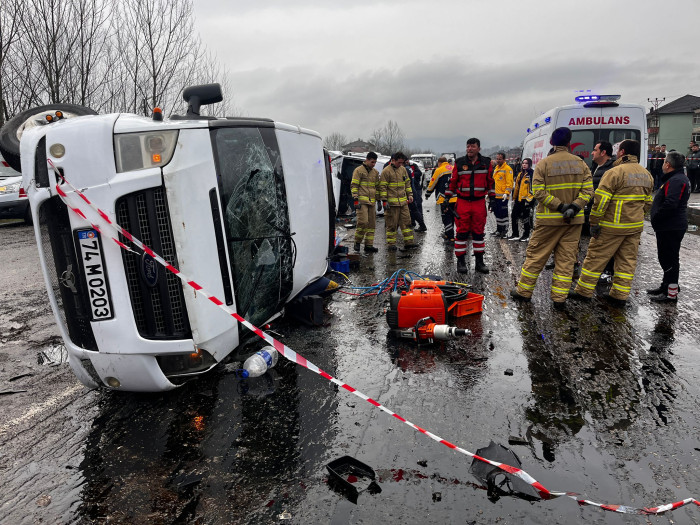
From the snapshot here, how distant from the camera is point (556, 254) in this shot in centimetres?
578

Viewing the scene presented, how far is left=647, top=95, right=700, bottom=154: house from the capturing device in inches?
2645

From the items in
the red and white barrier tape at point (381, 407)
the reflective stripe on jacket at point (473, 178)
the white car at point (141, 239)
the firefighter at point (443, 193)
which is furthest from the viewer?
the firefighter at point (443, 193)

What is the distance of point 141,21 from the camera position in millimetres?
18219

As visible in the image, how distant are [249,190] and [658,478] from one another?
3.32m

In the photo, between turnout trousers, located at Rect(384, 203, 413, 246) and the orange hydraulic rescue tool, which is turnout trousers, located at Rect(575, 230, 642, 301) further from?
turnout trousers, located at Rect(384, 203, 413, 246)

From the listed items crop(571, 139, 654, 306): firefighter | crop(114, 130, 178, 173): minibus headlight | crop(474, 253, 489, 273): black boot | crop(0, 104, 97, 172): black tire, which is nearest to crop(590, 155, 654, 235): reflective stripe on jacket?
crop(571, 139, 654, 306): firefighter

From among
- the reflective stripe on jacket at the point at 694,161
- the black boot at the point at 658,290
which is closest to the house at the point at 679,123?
the reflective stripe on jacket at the point at 694,161

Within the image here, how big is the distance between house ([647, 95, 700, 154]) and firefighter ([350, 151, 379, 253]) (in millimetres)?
72223

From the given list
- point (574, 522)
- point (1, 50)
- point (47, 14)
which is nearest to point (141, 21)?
point (47, 14)

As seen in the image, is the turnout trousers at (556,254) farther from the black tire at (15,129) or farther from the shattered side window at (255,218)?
the black tire at (15,129)

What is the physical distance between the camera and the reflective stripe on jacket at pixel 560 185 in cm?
552

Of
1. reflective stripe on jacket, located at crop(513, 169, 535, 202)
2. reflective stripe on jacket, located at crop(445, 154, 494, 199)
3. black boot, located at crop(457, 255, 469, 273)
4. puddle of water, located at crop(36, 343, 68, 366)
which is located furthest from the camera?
reflective stripe on jacket, located at crop(513, 169, 535, 202)

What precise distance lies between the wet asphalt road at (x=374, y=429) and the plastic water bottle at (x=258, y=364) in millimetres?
87

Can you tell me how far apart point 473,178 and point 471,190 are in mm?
181
